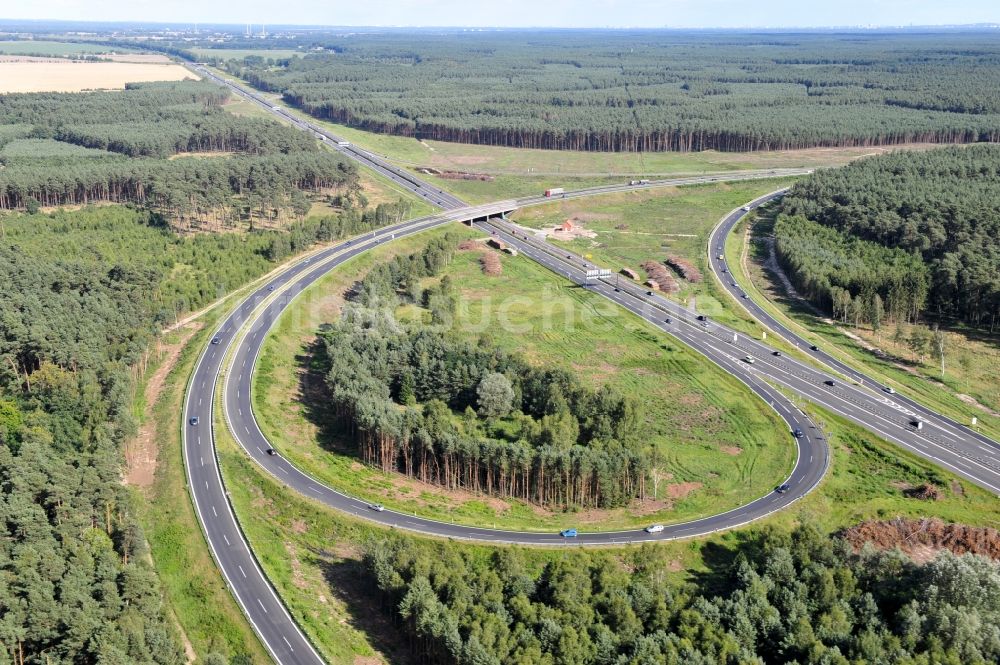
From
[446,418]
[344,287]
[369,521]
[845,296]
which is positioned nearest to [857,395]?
[845,296]

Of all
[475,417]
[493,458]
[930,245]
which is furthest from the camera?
[930,245]

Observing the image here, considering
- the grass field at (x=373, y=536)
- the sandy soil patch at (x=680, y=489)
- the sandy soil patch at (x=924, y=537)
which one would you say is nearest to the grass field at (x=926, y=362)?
the grass field at (x=373, y=536)

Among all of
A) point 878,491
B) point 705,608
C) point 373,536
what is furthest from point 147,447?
point 878,491

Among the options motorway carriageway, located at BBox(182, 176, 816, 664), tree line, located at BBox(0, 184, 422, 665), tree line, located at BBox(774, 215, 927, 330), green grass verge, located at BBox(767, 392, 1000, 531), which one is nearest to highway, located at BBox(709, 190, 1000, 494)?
green grass verge, located at BBox(767, 392, 1000, 531)

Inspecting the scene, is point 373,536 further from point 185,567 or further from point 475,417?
point 475,417

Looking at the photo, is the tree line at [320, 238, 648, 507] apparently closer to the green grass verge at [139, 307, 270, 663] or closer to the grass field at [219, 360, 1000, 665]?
the grass field at [219, 360, 1000, 665]

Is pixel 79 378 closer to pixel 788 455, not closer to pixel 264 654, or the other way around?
pixel 264 654
